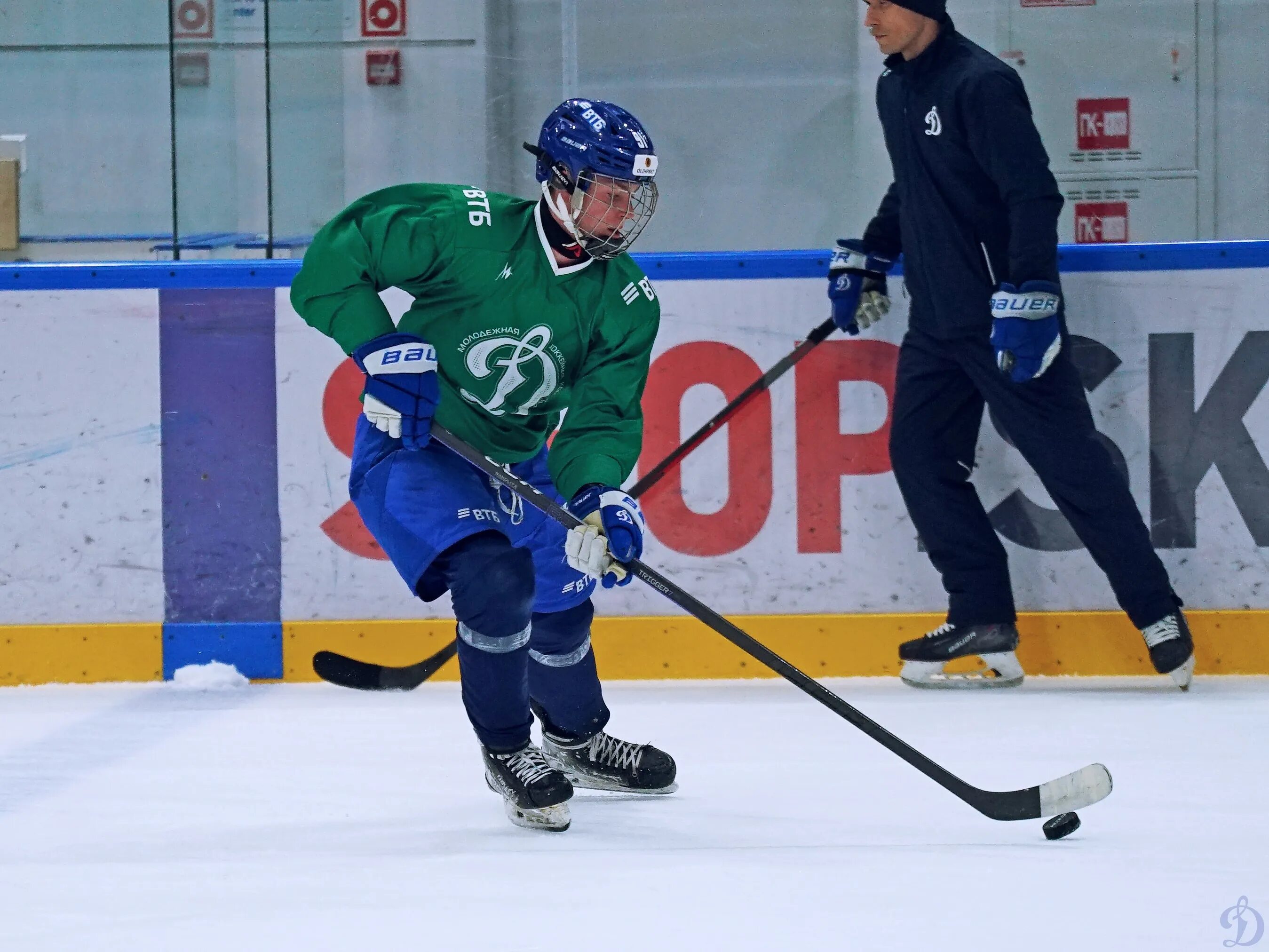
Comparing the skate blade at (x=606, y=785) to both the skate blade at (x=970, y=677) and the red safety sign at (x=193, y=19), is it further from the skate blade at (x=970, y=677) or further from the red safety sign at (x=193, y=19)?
the red safety sign at (x=193, y=19)

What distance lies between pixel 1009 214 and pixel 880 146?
698 millimetres

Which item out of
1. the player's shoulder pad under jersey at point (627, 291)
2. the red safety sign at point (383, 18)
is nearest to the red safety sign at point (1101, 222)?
the player's shoulder pad under jersey at point (627, 291)

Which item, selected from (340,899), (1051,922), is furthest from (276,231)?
(1051,922)

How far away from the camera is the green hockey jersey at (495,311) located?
246 centimetres

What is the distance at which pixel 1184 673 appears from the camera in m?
3.53

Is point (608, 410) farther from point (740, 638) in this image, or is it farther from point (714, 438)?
point (714, 438)

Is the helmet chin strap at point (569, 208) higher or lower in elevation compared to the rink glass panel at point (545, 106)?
lower

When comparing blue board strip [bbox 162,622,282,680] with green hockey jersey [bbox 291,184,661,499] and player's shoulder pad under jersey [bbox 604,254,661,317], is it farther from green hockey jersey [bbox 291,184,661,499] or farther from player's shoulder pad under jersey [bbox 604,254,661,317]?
player's shoulder pad under jersey [bbox 604,254,661,317]

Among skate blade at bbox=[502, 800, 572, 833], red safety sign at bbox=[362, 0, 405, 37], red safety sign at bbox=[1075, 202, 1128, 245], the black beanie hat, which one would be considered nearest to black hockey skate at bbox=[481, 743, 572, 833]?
skate blade at bbox=[502, 800, 572, 833]

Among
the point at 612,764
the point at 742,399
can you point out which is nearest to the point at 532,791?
the point at 612,764

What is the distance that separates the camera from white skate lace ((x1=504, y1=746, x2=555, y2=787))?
7.86ft

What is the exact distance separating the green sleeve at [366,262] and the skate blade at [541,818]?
0.78m

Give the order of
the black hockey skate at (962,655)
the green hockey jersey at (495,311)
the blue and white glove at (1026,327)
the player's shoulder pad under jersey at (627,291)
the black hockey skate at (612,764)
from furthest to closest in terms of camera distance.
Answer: the black hockey skate at (962,655)
the blue and white glove at (1026,327)
the black hockey skate at (612,764)
the player's shoulder pad under jersey at (627,291)
the green hockey jersey at (495,311)

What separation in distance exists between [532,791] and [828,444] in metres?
1.70
